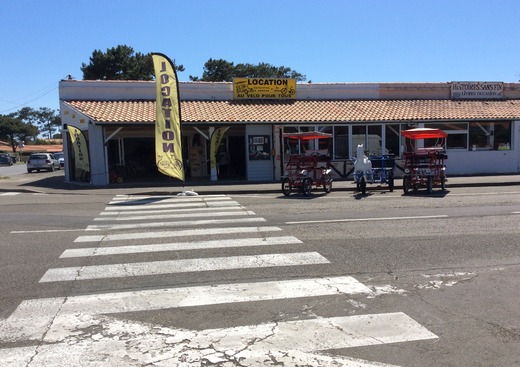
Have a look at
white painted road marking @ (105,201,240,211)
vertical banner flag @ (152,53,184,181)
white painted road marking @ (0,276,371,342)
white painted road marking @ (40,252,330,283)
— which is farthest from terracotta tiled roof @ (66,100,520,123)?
white painted road marking @ (0,276,371,342)

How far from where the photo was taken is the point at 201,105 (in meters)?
23.7

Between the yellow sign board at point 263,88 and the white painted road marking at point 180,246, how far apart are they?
1759 cm

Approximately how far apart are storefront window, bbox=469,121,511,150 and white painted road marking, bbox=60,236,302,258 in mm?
19852

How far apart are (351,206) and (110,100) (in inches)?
614

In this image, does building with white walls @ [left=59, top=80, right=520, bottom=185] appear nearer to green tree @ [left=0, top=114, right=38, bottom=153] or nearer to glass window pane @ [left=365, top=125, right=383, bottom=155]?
glass window pane @ [left=365, top=125, right=383, bottom=155]

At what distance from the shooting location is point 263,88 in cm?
2497

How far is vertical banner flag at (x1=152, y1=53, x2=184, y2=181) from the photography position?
16922 mm

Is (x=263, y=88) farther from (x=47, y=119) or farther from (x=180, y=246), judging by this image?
(x=47, y=119)

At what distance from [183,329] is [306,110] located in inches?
807

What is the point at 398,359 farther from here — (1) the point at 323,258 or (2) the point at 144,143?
(2) the point at 144,143

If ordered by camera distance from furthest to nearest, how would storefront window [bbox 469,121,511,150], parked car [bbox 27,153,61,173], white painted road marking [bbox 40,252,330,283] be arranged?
parked car [bbox 27,153,61,173]
storefront window [bbox 469,121,511,150]
white painted road marking [bbox 40,252,330,283]

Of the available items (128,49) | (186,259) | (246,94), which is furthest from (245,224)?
(128,49)

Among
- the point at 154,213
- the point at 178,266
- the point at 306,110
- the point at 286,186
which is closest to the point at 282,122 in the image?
the point at 306,110

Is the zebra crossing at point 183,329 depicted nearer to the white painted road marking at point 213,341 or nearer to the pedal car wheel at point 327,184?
the white painted road marking at point 213,341
